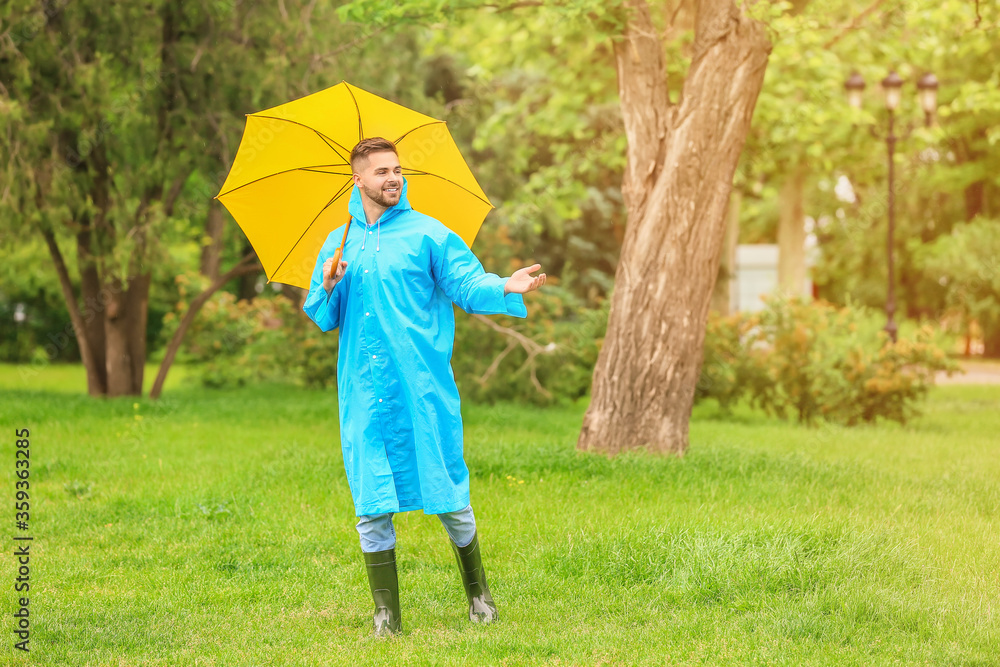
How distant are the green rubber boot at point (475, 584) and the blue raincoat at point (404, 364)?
0.31 m

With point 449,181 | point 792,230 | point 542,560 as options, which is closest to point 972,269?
point 792,230

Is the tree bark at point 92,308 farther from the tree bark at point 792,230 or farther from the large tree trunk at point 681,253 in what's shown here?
the tree bark at point 792,230

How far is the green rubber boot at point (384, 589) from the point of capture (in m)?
4.33

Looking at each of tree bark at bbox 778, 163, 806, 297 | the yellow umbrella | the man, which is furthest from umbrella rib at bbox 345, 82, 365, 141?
tree bark at bbox 778, 163, 806, 297

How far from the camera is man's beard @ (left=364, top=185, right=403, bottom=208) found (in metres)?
4.29

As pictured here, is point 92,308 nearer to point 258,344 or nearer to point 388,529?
point 258,344

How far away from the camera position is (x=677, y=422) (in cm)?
827

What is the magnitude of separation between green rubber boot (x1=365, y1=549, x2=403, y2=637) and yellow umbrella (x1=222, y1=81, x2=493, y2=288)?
4.58 ft

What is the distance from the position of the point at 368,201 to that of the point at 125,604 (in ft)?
7.80

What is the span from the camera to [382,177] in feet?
14.1

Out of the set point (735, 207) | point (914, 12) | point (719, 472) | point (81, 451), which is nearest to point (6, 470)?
point (81, 451)

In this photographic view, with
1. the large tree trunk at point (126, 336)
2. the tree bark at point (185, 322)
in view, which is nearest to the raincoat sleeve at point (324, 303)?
the tree bark at point (185, 322)

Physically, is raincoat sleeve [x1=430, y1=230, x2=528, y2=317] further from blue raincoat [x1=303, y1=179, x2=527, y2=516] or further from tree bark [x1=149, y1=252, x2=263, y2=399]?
tree bark [x1=149, y1=252, x2=263, y2=399]

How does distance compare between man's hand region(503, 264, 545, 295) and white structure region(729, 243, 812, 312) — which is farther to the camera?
white structure region(729, 243, 812, 312)
